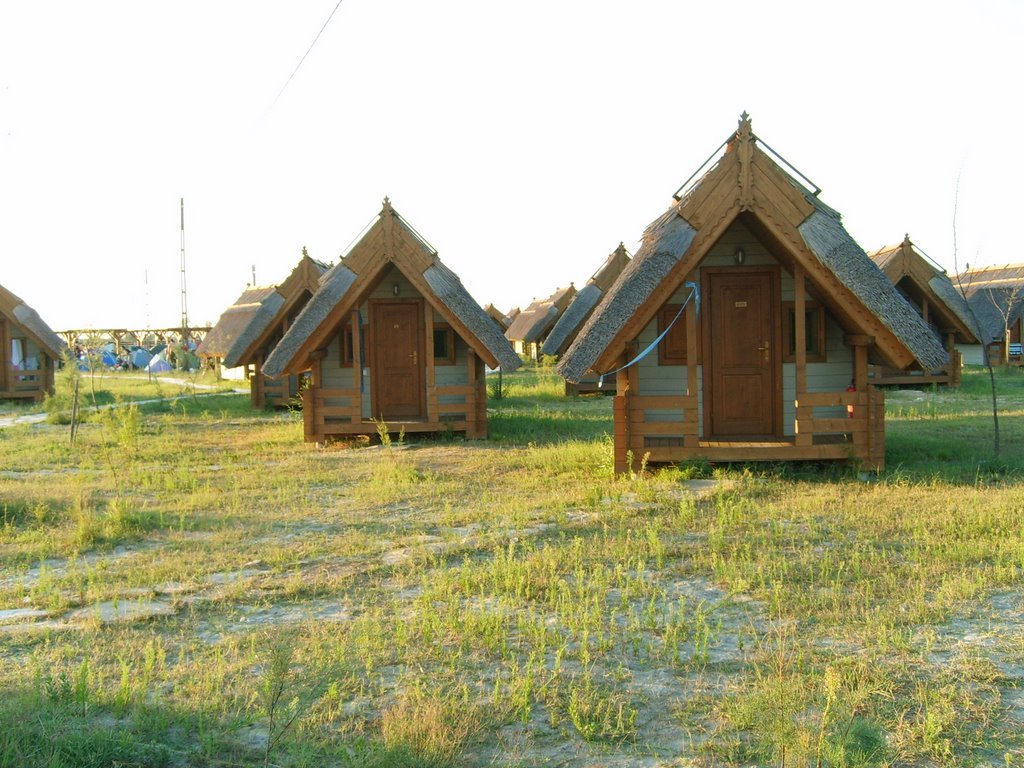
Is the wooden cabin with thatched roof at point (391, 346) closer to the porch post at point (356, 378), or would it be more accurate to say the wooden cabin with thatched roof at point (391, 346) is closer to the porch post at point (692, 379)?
the porch post at point (356, 378)

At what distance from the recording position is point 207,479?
490 inches

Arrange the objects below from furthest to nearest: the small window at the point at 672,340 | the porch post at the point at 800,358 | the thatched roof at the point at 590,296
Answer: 1. the thatched roof at the point at 590,296
2. the small window at the point at 672,340
3. the porch post at the point at 800,358

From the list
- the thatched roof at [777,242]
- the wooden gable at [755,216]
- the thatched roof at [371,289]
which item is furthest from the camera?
the thatched roof at [371,289]

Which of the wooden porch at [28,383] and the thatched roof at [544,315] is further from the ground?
the thatched roof at [544,315]

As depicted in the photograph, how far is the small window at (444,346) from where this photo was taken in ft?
55.7

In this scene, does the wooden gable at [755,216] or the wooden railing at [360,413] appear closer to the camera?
the wooden gable at [755,216]

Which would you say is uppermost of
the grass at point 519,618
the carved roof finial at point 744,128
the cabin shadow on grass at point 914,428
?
the carved roof finial at point 744,128

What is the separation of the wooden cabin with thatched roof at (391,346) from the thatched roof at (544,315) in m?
24.7

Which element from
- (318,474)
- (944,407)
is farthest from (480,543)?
(944,407)

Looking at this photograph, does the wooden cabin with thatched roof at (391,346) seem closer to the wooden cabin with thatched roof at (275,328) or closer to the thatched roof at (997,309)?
the wooden cabin with thatched roof at (275,328)

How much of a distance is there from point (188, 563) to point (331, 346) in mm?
9564

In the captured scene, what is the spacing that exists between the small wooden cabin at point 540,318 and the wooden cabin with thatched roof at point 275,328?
56.9ft

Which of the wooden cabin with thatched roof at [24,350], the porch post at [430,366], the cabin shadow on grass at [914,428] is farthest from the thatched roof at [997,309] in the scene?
the wooden cabin with thatched roof at [24,350]

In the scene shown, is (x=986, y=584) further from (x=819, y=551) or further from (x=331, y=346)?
(x=331, y=346)
